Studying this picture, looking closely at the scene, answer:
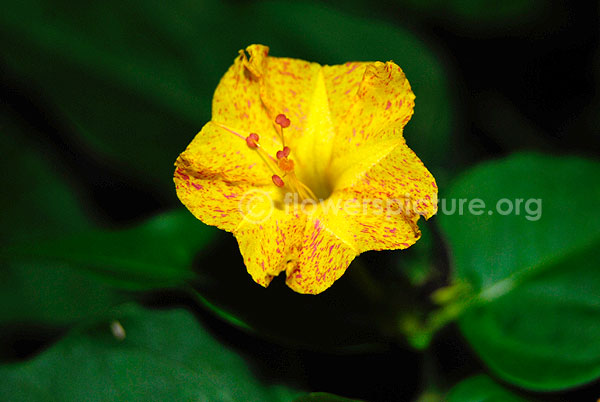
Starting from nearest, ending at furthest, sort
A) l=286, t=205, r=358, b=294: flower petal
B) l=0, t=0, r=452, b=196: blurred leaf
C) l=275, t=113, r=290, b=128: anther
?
1. l=286, t=205, r=358, b=294: flower petal
2. l=275, t=113, r=290, b=128: anther
3. l=0, t=0, r=452, b=196: blurred leaf

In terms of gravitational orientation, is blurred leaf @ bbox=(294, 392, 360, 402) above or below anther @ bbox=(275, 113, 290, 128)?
below

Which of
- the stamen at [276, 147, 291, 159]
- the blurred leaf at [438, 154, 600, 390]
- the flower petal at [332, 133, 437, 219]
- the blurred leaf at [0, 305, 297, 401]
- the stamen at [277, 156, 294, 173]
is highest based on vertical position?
the flower petal at [332, 133, 437, 219]

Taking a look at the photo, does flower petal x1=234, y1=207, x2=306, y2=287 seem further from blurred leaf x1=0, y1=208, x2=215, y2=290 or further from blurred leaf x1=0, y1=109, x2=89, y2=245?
blurred leaf x1=0, y1=109, x2=89, y2=245

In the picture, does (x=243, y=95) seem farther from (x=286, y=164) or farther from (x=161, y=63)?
(x=161, y=63)

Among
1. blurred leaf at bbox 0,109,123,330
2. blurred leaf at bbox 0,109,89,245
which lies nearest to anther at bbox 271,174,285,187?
blurred leaf at bbox 0,109,123,330

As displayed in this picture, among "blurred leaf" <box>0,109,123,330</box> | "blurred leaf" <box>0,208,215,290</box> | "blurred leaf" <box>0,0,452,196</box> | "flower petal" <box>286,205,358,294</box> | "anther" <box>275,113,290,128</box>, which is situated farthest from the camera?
"blurred leaf" <box>0,109,123,330</box>

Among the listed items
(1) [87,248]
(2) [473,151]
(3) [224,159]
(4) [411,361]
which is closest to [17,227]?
(1) [87,248]

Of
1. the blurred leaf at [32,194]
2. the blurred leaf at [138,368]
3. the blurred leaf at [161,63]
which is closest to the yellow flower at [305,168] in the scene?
the blurred leaf at [138,368]

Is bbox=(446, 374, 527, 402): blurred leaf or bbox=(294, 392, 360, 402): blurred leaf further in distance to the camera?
bbox=(446, 374, 527, 402): blurred leaf

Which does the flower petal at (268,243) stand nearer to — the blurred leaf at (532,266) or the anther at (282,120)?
the anther at (282,120)
